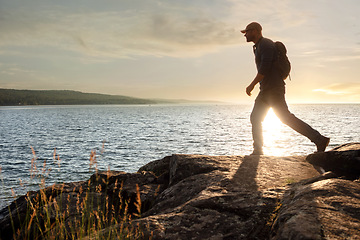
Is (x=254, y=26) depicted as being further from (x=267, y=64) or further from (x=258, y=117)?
(x=258, y=117)

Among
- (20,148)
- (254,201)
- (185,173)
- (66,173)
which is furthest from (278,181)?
(20,148)

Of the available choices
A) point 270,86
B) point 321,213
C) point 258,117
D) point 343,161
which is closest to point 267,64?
point 270,86

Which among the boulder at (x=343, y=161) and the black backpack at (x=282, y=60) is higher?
the black backpack at (x=282, y=60)

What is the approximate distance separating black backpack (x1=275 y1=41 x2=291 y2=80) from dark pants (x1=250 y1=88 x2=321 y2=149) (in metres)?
0.42

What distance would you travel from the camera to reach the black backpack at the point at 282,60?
6609mm

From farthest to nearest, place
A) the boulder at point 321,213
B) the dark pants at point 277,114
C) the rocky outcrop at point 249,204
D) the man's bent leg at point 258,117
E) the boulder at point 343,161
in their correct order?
the man's bent leg at point 258,117 < the dark pants at point 277,114 < the boulder at point 343,161 < the rocky outcrop at point 249,204 < the boulder at point 321,213

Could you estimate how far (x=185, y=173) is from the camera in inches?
238

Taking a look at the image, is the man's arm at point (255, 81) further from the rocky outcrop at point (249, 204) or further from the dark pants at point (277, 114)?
the rocky outcrop at point (249, 204)

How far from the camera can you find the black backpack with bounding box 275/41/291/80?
6.61 meters

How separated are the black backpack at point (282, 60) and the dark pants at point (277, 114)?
0.42 metres

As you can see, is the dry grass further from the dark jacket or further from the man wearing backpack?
the dark jacket

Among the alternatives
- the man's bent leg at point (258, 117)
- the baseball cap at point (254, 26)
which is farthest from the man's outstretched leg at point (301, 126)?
the baseball cap at point (254, 26)

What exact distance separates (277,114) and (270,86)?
70cm

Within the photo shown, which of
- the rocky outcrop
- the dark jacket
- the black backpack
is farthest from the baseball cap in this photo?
the rocky outcrop
